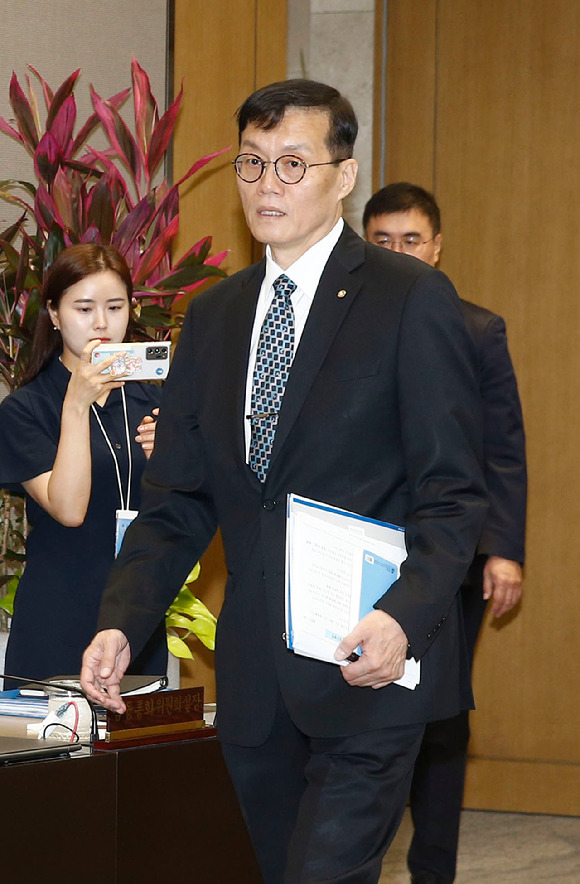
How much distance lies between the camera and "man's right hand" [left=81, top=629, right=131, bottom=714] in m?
1.87

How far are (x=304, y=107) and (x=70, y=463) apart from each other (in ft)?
4.08

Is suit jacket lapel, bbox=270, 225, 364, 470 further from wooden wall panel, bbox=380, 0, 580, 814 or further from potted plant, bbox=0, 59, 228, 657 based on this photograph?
wooden wall panel, bbox=380, 0, 580, 814

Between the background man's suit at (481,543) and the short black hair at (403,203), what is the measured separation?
15.5 inches

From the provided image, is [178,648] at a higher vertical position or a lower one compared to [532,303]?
lower

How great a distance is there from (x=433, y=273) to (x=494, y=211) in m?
2.80

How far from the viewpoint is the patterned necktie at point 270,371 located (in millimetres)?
1920

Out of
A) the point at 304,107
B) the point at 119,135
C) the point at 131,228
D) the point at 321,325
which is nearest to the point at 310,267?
the point at 321,325

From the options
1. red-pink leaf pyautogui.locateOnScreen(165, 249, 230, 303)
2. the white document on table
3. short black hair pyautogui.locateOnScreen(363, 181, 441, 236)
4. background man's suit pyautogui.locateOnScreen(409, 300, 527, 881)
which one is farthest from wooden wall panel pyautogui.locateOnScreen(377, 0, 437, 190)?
the white document on table

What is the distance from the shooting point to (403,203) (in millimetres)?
3650

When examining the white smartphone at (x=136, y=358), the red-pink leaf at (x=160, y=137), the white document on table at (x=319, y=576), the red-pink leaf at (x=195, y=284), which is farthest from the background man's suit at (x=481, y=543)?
the white document on table at (x=319, y=576)

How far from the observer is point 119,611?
1911 mm

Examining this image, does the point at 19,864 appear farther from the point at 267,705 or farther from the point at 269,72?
the point at 269,72

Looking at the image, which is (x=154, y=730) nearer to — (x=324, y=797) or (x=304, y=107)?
(x=324, y=797)

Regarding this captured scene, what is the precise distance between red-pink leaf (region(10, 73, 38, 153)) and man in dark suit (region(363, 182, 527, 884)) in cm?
131
